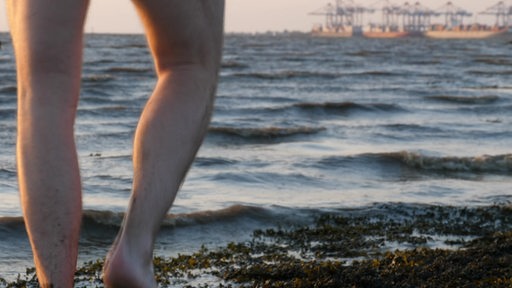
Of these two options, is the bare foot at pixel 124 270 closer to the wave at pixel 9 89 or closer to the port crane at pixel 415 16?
the wave at pixel 9 89

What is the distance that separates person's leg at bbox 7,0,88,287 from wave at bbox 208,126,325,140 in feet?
22.3

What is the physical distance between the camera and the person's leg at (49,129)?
1.70 m

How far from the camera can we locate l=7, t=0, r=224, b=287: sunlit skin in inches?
67.2

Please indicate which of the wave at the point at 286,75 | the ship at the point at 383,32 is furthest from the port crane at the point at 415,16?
the wave at the point at 286,75

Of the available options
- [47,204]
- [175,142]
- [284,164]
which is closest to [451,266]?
[175,142]

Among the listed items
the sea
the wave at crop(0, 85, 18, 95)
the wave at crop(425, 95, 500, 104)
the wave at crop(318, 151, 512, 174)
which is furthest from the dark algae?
the wave at crop(0, 85, 18, 95)

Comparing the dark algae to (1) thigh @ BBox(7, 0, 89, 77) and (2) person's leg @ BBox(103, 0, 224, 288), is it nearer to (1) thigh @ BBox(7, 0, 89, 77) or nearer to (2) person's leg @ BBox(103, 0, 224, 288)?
(2) person's leg @ BBox(103, 0, 224, 288)

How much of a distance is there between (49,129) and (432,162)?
5.15 m

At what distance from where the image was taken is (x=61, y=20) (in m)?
1.71

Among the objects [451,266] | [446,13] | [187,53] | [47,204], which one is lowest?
[446,13]

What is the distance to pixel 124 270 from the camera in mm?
1749

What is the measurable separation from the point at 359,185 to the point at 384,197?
1.64 feet

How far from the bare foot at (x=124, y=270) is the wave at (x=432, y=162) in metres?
4.70

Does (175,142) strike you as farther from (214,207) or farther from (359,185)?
(359,185)
